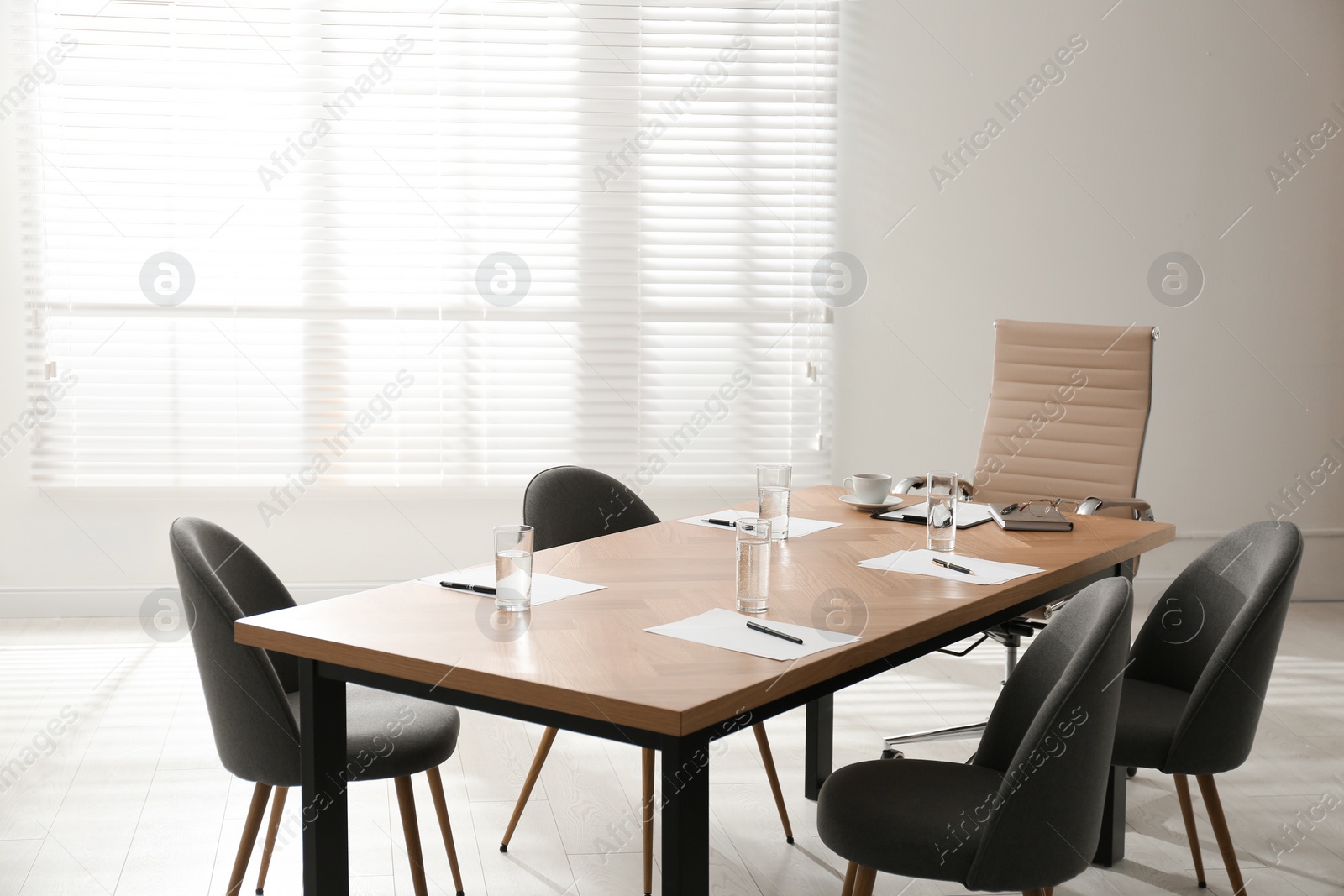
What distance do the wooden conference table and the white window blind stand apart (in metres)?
2.25

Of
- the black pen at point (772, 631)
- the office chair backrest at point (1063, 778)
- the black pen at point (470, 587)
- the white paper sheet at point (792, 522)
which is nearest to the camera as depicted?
the office chair backrest at point (1063, 778)

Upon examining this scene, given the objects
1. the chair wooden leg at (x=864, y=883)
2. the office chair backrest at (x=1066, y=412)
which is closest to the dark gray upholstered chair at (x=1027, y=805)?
the chair wooden leg at (x=864, y=883)

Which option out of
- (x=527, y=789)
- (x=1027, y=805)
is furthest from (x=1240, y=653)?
(x=527, y=789)

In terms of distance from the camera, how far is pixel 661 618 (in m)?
1.91

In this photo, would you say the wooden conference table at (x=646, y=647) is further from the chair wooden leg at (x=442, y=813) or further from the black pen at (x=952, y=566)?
the chair wooden leg at (x=442, y=813)

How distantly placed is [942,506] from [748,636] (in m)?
0.76

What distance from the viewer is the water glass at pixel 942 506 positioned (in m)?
2.38

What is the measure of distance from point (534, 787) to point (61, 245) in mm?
2943

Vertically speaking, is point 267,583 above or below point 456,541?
above

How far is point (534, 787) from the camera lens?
302 centimetres

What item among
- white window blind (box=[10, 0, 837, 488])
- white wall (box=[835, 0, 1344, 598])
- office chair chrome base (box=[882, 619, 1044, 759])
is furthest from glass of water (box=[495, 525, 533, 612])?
white wall (box=[835, 0, 1344, 598])

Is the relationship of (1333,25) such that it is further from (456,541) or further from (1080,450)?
(456,541)

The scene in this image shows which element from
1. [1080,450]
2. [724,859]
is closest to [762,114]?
[1080,450]

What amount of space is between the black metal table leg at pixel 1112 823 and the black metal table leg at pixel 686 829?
55.0 inches
